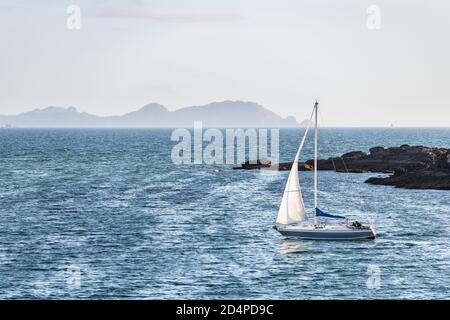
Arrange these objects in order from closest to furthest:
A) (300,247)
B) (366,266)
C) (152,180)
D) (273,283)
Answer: (273,283) < (366,266) < (300,247) < (152,180)

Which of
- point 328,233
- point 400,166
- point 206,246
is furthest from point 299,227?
point 400,166

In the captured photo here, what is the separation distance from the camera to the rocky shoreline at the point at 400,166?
118 m

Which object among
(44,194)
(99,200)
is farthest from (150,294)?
(44,194)

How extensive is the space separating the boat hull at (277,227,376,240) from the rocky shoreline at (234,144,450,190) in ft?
152

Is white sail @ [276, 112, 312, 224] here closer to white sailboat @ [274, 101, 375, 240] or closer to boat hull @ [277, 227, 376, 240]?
white sailboat @ [274, 101, 375, 240]

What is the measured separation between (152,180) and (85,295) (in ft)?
283

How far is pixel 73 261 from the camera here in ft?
200

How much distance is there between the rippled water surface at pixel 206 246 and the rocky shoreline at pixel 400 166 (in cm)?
430

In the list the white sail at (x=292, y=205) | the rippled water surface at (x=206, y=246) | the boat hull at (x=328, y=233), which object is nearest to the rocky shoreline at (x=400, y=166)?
the rippled water surface at (x=206, y=246)

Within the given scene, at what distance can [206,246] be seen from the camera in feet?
220

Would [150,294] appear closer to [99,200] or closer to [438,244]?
[438,244]

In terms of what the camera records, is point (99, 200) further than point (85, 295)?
Yes
